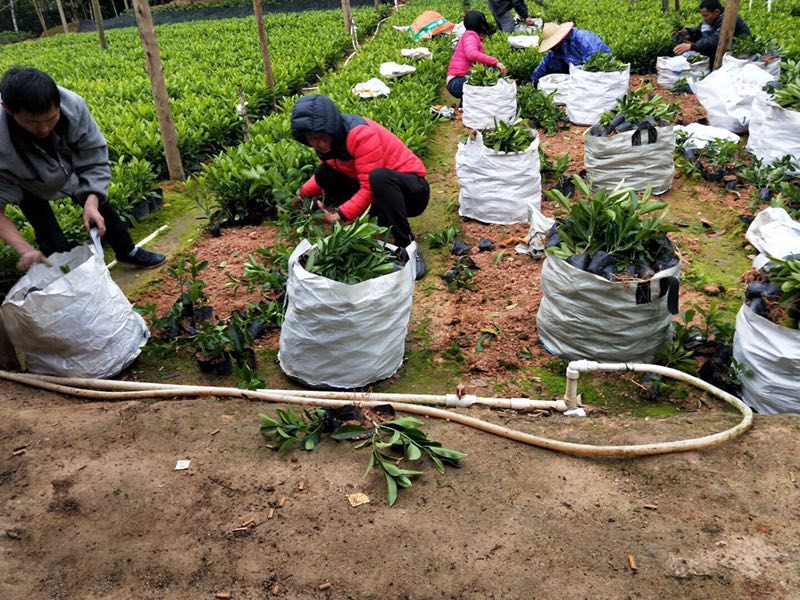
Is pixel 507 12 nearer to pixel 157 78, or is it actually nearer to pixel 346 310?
pixel 157 78

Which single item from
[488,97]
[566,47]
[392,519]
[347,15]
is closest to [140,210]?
[488,97]

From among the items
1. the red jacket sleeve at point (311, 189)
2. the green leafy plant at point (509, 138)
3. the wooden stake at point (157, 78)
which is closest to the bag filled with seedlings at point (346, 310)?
the red jacket sleeve at point (311, 189)

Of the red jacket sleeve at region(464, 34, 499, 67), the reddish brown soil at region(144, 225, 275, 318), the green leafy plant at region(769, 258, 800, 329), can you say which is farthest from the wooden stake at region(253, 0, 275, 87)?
the green leafy plant at region(769, 258, 800, 329)

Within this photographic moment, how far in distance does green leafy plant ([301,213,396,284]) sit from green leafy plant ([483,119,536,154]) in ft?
7.45

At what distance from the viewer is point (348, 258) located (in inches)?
136

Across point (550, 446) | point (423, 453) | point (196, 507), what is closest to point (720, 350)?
point (550, 446)

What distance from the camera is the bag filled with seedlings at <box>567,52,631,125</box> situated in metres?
7.55

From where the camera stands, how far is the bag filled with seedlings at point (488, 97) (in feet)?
25.2

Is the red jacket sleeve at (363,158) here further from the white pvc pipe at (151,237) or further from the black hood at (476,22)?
the black hood at (476,22)

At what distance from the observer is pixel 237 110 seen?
8578 millimetres

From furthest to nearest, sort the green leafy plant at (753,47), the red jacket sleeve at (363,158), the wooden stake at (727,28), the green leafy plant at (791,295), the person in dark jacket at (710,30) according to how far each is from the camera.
A: the person in dark jacket at (710,30)
the green leafy plant at (753,47)
the wooden stake at (727,28)
the red jacket sleeve at (363,158)
the green leafy plant at (791,295)

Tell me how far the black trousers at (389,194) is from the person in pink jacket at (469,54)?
4250 mm

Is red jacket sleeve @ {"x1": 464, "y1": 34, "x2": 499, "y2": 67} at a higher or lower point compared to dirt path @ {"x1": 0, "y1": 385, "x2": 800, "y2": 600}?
higher

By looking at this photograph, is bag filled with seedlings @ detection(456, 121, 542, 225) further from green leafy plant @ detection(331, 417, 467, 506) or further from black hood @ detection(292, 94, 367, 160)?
green leafy plant @ detection(331, 417, 467, 506)
